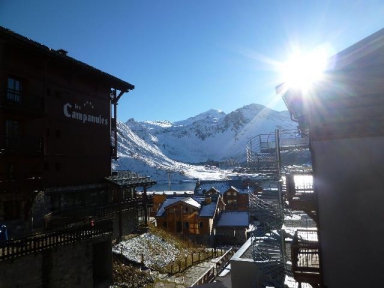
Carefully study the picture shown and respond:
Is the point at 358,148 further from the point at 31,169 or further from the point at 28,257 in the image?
the point at 31,169

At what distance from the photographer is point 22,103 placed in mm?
19172

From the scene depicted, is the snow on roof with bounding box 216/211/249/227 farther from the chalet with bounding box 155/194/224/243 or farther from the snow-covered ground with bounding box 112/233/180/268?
the snow-covered ground with bounding box 112/233/180/268

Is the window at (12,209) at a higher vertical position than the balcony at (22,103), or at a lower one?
lower

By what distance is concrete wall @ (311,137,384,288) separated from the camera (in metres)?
Result: 8.33

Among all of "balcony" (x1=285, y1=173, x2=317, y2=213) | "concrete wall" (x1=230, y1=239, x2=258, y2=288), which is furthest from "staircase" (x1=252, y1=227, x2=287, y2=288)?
"balcony" (x1=285, y1=173, x2=317, y2=213)

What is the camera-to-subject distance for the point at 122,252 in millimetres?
22781

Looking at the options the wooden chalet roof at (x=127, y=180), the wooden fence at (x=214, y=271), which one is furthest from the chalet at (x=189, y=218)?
the wooden chalet roof at (x=127, y=180)

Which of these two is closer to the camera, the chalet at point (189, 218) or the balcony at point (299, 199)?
the balcony at point (299, 199)

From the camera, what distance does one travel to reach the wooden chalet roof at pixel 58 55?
17.9 m

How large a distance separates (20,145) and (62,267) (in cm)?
829

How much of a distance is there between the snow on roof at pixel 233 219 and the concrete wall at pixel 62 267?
1039 inches

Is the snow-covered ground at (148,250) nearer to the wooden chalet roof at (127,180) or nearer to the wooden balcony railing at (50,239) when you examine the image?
the wooden balcony railing at (50,239)

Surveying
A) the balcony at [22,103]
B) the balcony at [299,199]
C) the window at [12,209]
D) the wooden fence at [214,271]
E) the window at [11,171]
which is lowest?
the wooden fence at [214,271]

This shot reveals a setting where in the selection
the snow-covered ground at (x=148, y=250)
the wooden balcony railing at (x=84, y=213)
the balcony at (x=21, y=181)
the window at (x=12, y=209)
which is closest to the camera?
the balcony at (x=21, y=181)
